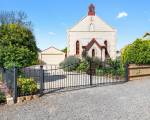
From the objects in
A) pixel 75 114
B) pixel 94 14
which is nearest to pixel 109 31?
pixel 94 14

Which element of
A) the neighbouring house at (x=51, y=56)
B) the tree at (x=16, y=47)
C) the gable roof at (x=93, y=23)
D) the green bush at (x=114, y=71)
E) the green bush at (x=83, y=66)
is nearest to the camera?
the tree at (x=16, y=47)

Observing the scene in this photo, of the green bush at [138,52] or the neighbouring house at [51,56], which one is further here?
the neighbouring house at [51,56]

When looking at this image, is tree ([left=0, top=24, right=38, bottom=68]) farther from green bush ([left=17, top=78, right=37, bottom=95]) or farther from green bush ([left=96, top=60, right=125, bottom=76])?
green bush ([left=96, top=60, right=125, bottom=76])

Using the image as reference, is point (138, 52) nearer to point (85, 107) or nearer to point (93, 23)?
point (85, 107)

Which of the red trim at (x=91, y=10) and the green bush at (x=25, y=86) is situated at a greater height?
the red trim at (x=91, y=10)

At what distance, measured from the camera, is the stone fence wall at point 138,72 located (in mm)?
16922

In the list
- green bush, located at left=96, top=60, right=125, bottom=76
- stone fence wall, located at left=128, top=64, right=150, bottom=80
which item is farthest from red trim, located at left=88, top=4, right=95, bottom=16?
stone fence wall, located at left=128, top=64, right=150, bottom=80

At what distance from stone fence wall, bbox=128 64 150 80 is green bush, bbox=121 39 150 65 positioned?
2.28ft

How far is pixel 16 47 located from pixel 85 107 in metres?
7.69

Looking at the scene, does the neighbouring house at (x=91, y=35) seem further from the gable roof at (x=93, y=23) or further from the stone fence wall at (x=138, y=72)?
→ the stone fence wall at (x=138, y=72)

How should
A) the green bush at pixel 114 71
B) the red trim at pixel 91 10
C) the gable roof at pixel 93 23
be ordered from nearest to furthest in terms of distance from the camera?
the green bush at pixel 114 71, the gable roof at pixel 93 23, the red trim at pixel 91 10

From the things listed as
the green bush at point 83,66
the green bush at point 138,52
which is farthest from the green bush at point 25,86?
the green bush at point 83,66

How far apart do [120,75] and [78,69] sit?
8.73 metres

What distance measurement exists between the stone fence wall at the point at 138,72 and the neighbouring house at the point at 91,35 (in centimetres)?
2456
